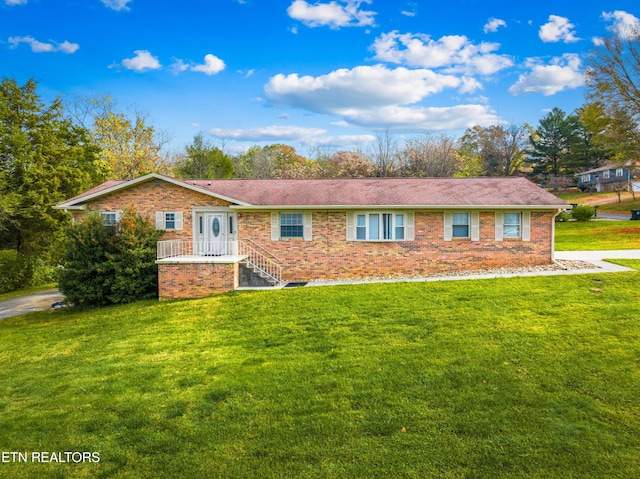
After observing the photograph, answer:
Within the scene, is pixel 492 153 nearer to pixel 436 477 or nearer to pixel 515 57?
pixel 515 57

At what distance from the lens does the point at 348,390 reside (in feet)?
21.7

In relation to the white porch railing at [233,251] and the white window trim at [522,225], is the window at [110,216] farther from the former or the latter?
the white window trim at [522,225]

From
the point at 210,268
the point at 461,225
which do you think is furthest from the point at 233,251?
the point at 461,225

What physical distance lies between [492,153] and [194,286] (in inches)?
1981

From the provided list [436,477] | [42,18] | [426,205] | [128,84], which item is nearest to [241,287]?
[426,205]

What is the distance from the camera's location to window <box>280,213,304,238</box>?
16.1 m

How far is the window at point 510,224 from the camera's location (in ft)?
52.6

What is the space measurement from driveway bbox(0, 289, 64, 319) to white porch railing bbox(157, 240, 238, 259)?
536 cm

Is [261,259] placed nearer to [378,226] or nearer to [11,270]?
[378,226]

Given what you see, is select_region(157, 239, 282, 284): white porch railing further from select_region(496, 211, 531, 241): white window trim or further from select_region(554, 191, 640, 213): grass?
select_region(554, 191, 640, 213): grass

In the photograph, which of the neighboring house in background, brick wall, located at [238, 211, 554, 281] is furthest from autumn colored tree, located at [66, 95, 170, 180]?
the neighboring house in background

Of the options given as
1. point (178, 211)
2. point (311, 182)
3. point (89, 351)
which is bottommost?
point (89, 351)

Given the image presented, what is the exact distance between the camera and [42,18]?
78.4 feet

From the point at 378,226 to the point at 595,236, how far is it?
61.9 feet
